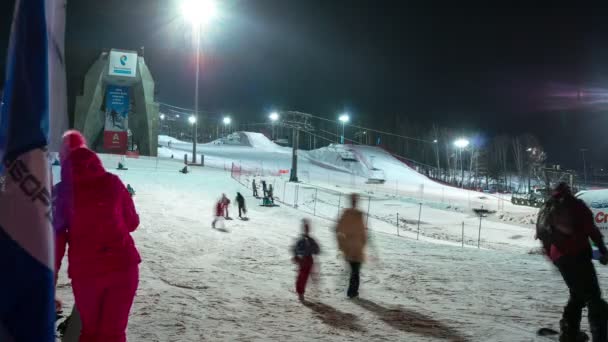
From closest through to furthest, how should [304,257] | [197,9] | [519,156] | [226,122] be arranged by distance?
[304,257] < [197,9] < [519,156] < [226,122]

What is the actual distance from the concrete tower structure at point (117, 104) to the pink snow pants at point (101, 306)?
49176 millimetres

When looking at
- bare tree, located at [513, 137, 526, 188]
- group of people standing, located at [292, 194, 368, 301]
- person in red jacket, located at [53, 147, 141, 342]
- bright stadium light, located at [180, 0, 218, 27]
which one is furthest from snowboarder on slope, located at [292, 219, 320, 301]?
bare tree, located at [513, 137, 526, 188]

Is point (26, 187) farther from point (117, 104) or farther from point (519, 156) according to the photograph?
point (519, 156)

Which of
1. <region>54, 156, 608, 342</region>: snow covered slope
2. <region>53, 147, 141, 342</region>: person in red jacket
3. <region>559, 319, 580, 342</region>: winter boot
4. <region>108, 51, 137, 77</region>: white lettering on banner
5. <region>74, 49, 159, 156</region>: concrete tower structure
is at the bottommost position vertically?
<region>54, 156, 608, 342</region>: snow covered slope

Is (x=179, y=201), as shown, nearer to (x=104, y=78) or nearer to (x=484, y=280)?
(x=484, y=280)

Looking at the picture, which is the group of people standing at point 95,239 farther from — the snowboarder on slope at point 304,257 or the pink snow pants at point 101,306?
the snowboarder on slope at point 304,257

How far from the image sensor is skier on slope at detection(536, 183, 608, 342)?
414 cm

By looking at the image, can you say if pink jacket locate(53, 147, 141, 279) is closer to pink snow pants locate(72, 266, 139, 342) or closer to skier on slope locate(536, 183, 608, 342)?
pink snow pants locate(72, 266, 139, 342)

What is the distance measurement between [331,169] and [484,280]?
5446 centimetres

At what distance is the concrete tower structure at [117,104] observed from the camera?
47344 mm

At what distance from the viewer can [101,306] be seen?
2498mm

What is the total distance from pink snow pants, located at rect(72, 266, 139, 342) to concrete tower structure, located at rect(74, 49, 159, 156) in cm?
4918

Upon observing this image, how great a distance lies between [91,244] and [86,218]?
0.15 meters

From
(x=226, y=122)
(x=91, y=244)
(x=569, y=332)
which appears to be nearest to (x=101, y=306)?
(x=91, y=244)
